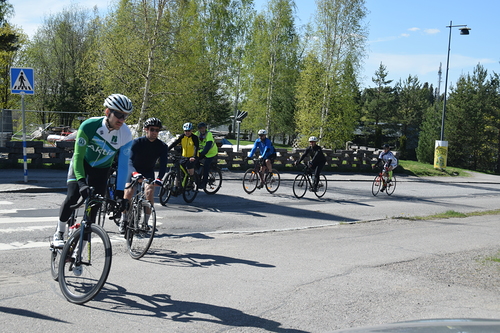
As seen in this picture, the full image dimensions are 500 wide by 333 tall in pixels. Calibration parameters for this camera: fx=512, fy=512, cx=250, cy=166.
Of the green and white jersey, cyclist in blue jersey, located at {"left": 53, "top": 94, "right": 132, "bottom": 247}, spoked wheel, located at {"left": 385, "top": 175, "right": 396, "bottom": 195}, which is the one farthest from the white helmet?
spoked wheel, located at {"left": 385, "top": 175, "right": 396, "bottom": 195}

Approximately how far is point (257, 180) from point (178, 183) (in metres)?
3.81

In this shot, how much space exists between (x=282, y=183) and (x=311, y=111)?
63.2 ft

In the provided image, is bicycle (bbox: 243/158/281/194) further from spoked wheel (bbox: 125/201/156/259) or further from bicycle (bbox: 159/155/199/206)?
spoked wheel (bbox: 125/201/156/259)

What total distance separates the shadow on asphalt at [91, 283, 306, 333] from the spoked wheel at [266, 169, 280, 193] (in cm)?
1101

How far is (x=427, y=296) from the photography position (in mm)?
5793

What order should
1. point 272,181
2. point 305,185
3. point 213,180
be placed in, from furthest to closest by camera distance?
1. point 272,181
2. point 305,185
3. point 213,180

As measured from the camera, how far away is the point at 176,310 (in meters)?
4.88

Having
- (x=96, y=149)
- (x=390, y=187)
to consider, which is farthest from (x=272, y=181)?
(x=96, y=149)

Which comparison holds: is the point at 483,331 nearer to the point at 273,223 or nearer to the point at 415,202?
the point at 273,223

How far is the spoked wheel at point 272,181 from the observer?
16.2 metres

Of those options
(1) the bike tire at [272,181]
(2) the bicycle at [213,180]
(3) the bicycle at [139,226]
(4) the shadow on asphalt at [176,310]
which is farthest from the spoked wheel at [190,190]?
(4) the shadow on asphalt at [176,310]

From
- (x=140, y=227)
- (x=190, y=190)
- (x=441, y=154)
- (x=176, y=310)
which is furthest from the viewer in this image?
(x=441, y=154)

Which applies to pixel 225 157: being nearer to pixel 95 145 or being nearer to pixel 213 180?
pixel 213 180

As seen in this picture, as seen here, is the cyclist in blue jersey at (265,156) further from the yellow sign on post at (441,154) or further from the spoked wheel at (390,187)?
the yellow sign on post at (441,154)
